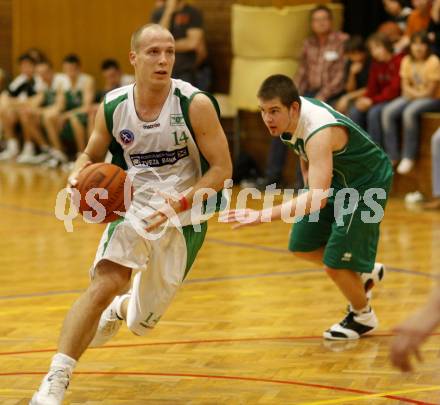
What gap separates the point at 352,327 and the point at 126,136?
1846 mm

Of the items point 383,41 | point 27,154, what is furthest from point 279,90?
point 27,154

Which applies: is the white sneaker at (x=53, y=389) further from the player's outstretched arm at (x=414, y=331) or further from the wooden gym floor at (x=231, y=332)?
the player's outstretched arm at (x=414, y=331)

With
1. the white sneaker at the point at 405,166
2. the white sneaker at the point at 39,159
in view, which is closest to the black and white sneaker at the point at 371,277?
the white sneaker at the point at 405,166

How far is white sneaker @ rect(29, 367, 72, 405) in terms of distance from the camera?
15.3 ft

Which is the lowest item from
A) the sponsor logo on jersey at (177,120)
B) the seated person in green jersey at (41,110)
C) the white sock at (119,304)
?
the seated person in green jersey at (41,110)

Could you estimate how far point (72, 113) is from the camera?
16234mm

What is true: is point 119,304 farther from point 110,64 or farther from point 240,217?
point 110,64

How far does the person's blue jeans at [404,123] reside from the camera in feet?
39.0

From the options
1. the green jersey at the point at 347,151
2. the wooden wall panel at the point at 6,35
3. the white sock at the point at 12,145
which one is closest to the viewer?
the green jersey at the point at 347,151

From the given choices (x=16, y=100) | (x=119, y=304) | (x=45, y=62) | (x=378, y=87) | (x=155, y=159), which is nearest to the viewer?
(x=155, y=159)

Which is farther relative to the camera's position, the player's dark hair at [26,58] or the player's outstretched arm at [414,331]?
the player's dark hair at [26,58]

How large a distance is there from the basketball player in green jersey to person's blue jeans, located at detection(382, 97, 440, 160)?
18.6ft

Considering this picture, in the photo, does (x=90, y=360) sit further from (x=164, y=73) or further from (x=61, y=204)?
(x=61, y=204)

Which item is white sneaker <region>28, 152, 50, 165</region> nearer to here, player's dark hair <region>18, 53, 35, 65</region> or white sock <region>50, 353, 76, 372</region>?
player's dark hair <region>18, 53, 35, 65</region>
